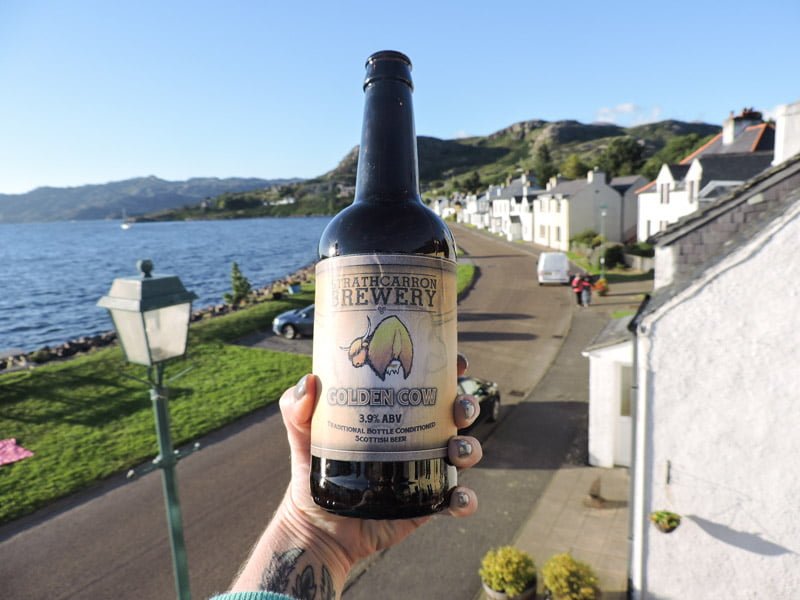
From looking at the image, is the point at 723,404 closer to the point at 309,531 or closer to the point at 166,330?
the point at 309,531

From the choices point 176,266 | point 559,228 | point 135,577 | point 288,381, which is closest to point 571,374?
point 288,381

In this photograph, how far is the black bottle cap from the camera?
343 centimetres

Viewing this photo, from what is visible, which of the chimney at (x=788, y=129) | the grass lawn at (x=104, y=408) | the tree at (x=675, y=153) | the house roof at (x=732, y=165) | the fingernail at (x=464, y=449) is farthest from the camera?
A: the tree at (x=675, y=153)

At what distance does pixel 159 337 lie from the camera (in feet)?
20.4

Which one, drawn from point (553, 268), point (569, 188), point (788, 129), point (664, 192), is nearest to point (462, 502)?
point (788, 129)

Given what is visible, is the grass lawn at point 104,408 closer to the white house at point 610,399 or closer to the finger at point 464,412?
the finger at point 464,412

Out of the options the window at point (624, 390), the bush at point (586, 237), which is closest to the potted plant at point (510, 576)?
the window at point (624, 390)

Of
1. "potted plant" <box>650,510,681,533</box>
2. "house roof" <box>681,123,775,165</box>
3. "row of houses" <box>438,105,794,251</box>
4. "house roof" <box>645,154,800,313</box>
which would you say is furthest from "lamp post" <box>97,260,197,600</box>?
"house roof" <box>681,123,775,165</box>

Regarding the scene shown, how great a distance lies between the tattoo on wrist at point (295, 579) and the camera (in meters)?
3.13

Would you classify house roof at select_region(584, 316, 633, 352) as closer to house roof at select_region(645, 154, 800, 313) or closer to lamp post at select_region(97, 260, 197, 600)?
house roof at select_region(645, 154, 800, 313)

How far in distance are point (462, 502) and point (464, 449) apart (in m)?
0.34

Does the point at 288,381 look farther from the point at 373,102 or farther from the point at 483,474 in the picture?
the point at 373,102

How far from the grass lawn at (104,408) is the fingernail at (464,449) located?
9.30 m

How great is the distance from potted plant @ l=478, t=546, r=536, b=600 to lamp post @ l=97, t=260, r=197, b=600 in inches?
182
